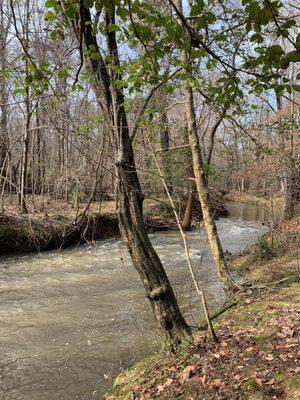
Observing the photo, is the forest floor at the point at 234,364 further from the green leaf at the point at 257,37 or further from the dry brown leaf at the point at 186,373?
the green leaf at the point at 257,37

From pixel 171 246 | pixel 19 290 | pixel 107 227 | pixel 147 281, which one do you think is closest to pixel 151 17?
pixel 147 281

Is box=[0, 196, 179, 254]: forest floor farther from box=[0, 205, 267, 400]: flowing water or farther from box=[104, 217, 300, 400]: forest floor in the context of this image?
box=[104, 217, 300, 400]: forest floor

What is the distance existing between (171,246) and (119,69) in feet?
34.1

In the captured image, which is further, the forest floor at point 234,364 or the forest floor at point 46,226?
the forest floor at point 46,226

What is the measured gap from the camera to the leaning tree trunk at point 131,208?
440cm

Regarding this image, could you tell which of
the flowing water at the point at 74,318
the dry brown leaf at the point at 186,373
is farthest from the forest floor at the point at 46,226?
the dry brown leaf at the point at 186,373

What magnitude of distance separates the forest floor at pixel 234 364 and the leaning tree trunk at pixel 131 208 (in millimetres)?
400

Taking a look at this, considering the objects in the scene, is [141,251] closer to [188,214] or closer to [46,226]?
[46,226]

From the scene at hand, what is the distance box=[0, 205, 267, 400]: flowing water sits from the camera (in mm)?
5182

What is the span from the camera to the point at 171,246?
44.9 feet

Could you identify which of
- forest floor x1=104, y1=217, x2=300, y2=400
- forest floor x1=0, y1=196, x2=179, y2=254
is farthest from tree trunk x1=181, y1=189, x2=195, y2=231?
forest floor x1=104, y1=217, x2=300, y2=400

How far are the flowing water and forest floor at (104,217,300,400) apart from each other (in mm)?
651

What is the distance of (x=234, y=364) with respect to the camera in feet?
12.7

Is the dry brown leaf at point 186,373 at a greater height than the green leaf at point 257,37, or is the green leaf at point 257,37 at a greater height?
the green leaf at point 257,37
